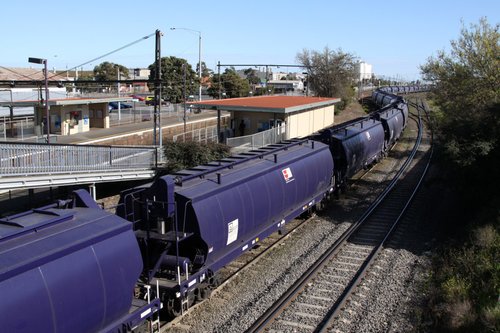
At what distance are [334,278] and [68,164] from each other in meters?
14.0

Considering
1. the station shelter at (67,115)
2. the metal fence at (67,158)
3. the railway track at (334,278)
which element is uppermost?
the station shelter at (67,115)

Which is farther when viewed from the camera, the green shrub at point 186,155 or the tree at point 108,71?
the tree at point 108,71

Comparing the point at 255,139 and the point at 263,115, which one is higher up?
the point at 263,115

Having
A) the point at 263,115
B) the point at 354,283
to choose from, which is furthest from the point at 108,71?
the point at 354,283

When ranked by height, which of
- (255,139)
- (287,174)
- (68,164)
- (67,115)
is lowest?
(68,164)

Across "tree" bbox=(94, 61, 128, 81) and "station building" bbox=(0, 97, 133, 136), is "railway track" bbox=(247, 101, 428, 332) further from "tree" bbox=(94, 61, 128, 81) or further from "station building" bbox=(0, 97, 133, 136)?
"tree" bbox=(94, 61, 128, 81)

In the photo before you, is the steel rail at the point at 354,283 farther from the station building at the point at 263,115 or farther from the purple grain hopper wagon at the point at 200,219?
the station building at the point at 263,115

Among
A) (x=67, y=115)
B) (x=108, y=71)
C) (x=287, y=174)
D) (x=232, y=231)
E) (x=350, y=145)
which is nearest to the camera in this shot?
(x=232, y=231)

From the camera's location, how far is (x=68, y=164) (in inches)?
879

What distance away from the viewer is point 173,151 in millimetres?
28234

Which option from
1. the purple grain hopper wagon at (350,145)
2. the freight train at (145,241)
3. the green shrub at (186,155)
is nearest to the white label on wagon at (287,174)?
the freight train at (145,241)

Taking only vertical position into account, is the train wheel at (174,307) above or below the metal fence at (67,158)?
below

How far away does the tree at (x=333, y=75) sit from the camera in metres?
77.6

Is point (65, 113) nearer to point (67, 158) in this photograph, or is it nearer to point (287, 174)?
point (67, 158)
